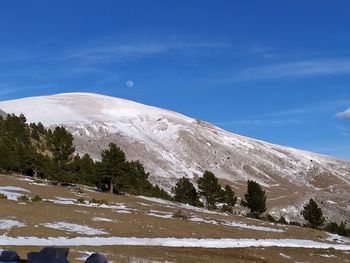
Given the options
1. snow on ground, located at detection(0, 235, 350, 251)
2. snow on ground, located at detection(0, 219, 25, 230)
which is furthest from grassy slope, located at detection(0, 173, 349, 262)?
snow on ground, located at detection(0, 235, 350, 251)

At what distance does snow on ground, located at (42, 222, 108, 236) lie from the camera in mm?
41650

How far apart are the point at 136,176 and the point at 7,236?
8071 cm

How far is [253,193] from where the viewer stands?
10988 cm

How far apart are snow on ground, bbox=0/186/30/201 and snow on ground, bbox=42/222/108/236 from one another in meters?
16.7

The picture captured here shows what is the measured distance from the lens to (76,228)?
43250 millimetres

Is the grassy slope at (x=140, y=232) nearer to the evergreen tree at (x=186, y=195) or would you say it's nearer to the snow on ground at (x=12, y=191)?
the snow on ground at (x=12, y=191)

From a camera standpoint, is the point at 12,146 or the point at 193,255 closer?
the point at 193,255

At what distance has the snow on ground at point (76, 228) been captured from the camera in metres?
41.7

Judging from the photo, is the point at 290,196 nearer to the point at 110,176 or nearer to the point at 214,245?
the point at 110,176

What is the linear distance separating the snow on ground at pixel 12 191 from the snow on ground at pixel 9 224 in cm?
1753

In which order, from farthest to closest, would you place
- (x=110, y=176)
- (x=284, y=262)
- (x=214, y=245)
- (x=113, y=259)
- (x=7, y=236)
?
(x=110, y=176) → (x=214, y=245) → (x=284, y=262) → (x=7, y=236) → (x=113, y=259)

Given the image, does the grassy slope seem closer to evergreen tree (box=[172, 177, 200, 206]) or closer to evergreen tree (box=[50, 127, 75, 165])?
evergreen tree (box=[50, 127, 75, 165])

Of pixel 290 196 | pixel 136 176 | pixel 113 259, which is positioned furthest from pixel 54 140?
pixel 290 196

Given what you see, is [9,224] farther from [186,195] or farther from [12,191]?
[186,195]
